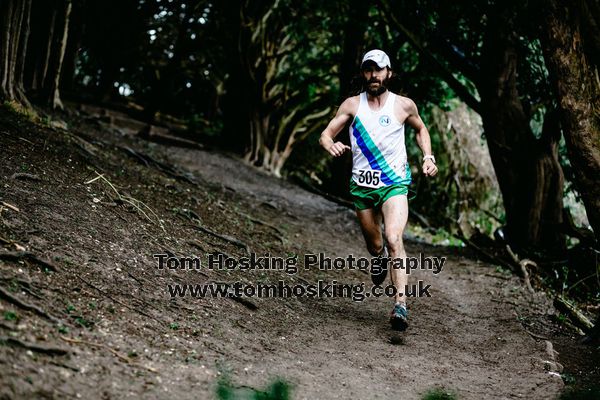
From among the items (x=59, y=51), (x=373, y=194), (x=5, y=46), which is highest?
(x=59, y=51)

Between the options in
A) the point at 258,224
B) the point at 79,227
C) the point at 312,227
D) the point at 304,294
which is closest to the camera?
the point at 79,227

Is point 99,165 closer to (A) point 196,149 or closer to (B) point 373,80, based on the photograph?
(B) point 373,80

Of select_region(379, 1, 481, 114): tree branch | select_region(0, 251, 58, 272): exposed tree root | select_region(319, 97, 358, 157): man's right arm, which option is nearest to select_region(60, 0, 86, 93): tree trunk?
select_region(379, 1, 481, 114): tree branch

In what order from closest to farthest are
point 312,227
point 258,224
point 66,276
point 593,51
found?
point 66,276 < point 593,51 < point 258,224 < point 312,227

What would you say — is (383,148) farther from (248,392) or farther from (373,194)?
(248,392)

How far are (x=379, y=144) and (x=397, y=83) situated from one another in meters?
6.16

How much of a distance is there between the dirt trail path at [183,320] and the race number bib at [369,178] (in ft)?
3.99

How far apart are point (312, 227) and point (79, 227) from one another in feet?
18.5

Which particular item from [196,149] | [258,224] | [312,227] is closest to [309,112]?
[196,149]

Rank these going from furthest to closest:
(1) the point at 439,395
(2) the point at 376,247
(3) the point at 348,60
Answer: (3) the point at 348,60 < (2) the point at 376,247 < (1) the point at 439,395

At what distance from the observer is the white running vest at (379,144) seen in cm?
543

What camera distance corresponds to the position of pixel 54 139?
765 centimetres

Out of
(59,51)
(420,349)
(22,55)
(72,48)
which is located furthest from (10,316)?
(72,48)

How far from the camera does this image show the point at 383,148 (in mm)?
5418
